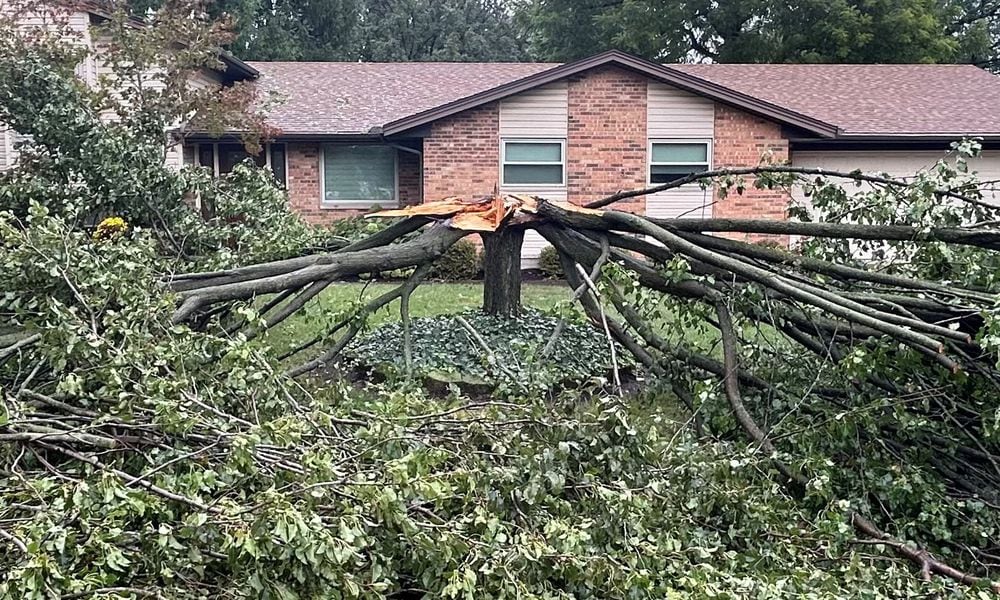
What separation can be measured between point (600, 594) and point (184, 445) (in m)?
1.54

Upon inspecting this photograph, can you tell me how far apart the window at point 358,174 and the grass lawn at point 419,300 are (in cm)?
352

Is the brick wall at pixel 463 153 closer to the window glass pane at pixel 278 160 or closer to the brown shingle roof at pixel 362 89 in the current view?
the brown shingle roof at pixel 362 89

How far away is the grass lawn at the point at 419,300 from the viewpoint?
29.2 feet

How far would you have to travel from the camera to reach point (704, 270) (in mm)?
4945

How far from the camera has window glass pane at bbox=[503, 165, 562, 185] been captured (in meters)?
15.8

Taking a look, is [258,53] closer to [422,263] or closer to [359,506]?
[422,263]

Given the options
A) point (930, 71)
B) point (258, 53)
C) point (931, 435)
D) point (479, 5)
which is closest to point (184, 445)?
point (931, 435)

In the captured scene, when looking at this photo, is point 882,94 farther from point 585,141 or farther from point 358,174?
point 358,174

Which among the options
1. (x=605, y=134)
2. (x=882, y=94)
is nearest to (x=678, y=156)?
(x=605, y=134)

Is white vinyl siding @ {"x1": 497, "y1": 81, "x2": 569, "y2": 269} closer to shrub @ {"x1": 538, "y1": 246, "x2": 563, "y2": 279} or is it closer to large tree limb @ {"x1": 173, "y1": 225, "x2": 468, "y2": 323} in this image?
shrub @ {"x1": 538, "y1": 246, "x2": 563, "y2": 279}

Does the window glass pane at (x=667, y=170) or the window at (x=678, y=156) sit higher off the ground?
the window at (x=678, y=156)

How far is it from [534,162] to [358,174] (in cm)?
325

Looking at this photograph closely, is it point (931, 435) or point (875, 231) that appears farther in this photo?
point (875, 231)

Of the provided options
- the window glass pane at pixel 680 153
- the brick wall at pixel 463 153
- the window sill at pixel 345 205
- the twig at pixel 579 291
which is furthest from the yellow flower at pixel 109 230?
the window glass pane at pixel 680 153
